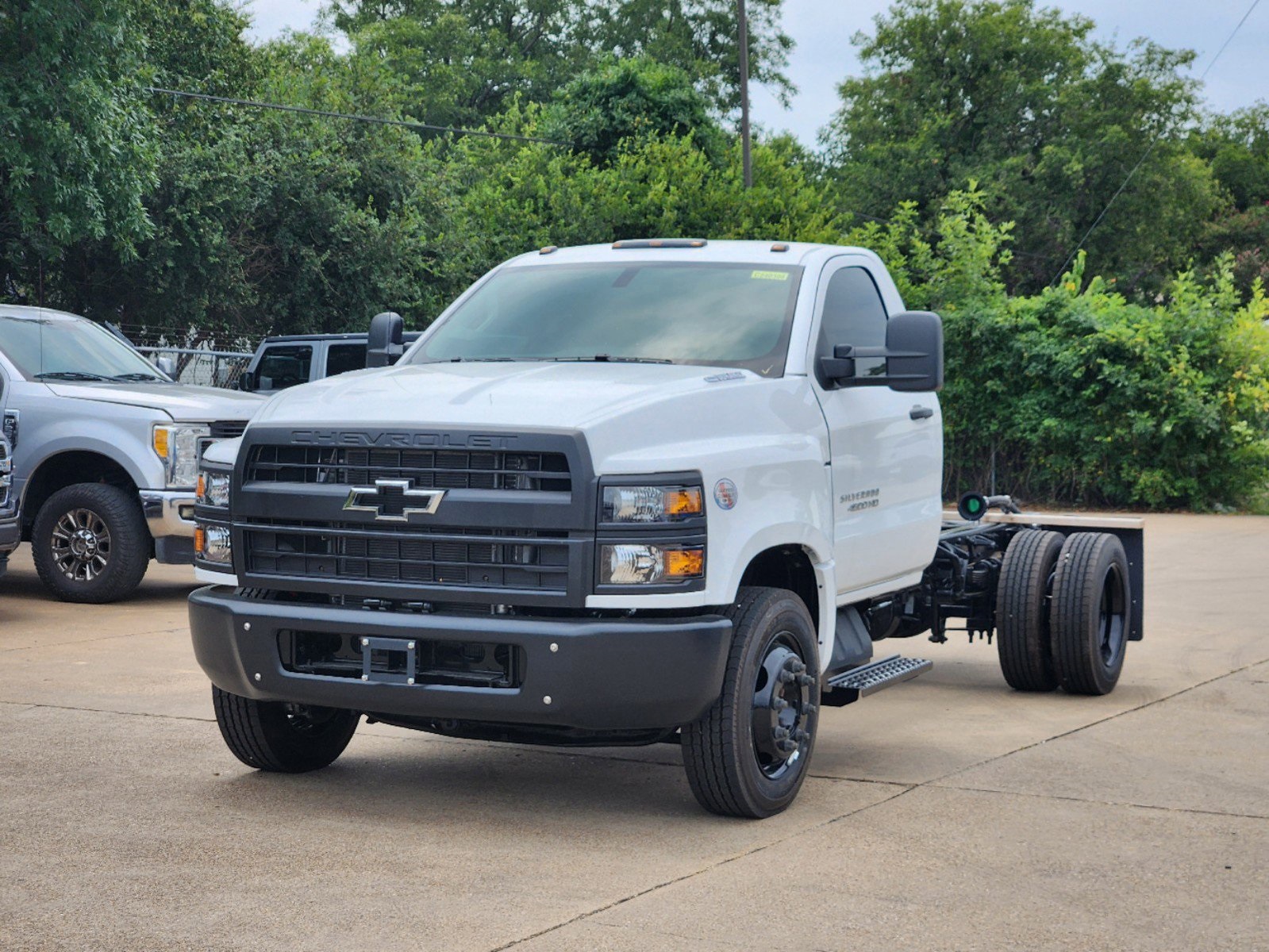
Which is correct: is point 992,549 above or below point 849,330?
below

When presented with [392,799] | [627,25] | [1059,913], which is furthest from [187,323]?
[627,25]

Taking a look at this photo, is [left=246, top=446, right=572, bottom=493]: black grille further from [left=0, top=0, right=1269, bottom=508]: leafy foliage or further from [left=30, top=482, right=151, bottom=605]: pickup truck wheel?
[left=0, top=0, right=1269, bottom=508]: leafy foliage

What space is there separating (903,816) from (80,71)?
15.5 meters

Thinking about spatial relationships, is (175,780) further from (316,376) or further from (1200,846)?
(316,376)

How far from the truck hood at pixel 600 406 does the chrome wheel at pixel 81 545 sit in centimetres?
628

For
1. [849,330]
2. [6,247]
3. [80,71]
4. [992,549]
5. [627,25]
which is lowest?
[992,549]

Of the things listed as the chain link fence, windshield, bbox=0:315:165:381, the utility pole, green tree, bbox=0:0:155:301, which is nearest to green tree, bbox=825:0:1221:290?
the utility pole

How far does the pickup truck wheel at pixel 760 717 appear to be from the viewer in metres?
5.68

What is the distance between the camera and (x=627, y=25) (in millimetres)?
64875

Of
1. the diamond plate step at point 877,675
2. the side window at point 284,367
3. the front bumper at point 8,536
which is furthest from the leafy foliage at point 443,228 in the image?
the diamond plate step at point 877,675

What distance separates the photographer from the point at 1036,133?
180 feet

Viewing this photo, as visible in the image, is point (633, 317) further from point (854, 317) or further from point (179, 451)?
point (179, 451)

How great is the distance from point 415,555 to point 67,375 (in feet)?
26.1

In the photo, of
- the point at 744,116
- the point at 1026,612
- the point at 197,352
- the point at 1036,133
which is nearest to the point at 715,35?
the point at 1036,133
